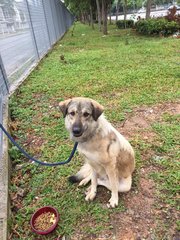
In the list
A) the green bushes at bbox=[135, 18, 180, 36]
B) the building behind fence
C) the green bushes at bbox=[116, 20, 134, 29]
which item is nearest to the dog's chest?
the building behind fence

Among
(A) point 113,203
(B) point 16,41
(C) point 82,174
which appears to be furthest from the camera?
(B) point 16,41

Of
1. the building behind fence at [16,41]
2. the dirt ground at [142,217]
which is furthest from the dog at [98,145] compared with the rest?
the building behind fence at [16,41]

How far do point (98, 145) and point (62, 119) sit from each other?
237 centimetres

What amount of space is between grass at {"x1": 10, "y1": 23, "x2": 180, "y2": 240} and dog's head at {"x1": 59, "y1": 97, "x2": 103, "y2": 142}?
0.96 metres

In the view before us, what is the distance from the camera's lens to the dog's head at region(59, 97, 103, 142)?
2.22m

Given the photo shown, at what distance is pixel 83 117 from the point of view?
2264mm

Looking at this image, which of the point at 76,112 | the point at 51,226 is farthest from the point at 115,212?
the point at 76,112

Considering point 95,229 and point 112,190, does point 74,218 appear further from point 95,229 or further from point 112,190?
point 112,190

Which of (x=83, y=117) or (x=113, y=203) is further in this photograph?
(x=113, y=203)

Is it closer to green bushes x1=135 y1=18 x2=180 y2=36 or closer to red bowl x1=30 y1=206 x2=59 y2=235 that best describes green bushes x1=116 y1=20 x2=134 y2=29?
green bushes x1=135 y1=18 x2=180 y2=36

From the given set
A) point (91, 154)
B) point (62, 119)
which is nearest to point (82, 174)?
point (91, 154)

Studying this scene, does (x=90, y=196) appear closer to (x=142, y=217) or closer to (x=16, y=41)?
(x=142, y=217)

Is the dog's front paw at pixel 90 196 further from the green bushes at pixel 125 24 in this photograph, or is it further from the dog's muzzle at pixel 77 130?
the green bushes at pixel 125 24

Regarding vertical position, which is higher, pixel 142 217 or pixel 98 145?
pixel 98 145
